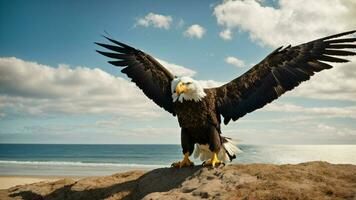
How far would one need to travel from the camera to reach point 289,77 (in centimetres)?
638

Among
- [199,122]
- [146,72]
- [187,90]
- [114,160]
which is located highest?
[146,72]

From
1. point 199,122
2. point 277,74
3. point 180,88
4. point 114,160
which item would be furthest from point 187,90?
point 114,160

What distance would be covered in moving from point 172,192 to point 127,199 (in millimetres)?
1175

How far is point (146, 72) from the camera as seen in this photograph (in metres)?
7.29

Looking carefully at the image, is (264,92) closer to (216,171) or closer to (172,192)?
(216,171)

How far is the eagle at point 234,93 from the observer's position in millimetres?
5980

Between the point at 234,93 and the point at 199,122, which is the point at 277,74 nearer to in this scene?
the point at 234,93

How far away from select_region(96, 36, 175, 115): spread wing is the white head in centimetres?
95

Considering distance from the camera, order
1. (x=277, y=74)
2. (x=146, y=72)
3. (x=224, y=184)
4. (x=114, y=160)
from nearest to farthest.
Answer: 1. (x=224, y=184)
2. (x=277, y=74)
3. (x=146, y=72)
4. (x=114, y=160)

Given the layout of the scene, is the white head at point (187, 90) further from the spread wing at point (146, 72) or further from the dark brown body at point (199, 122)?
the spread wing at point (146, 72)

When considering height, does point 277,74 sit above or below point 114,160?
above

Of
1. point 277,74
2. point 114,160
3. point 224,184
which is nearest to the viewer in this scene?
point 224,184

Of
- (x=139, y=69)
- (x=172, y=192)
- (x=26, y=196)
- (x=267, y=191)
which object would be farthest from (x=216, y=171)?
(x=26, y=196)

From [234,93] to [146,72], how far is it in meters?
1.78
